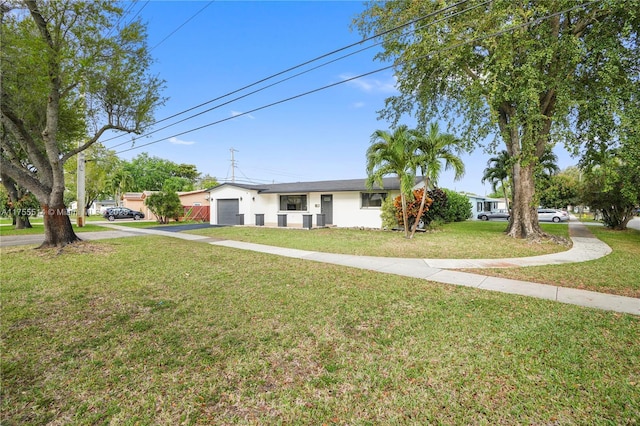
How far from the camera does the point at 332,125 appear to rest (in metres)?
20.8

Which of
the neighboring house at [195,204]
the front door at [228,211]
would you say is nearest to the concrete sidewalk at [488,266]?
the front door at [228,211]

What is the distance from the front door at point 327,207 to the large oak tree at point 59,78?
448 inches

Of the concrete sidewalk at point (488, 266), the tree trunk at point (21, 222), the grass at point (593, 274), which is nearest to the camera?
the concrete sidewalk at point (488, 266)

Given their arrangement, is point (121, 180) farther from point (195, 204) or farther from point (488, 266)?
point (488, 266)

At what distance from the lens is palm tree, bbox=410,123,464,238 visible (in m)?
11.6

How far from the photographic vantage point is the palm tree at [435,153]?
11.6 metres

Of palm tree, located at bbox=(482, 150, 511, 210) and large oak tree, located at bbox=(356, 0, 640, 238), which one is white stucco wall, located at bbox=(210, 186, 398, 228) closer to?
large oak tree, located at bbox=(356, 0, 640, 238)

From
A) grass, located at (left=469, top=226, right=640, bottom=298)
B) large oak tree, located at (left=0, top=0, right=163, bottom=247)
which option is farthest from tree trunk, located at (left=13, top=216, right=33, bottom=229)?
grass, located at (left=469, top=226, right=640, bottom=298)

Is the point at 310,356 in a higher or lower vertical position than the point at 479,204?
lower

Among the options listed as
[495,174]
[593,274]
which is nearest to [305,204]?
[593,274]

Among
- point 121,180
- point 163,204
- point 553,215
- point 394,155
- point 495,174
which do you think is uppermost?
point 121,180

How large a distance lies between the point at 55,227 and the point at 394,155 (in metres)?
13.0

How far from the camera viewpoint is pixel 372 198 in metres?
17.8

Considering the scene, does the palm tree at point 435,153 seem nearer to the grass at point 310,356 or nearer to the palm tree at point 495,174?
the grass at point 310,356
